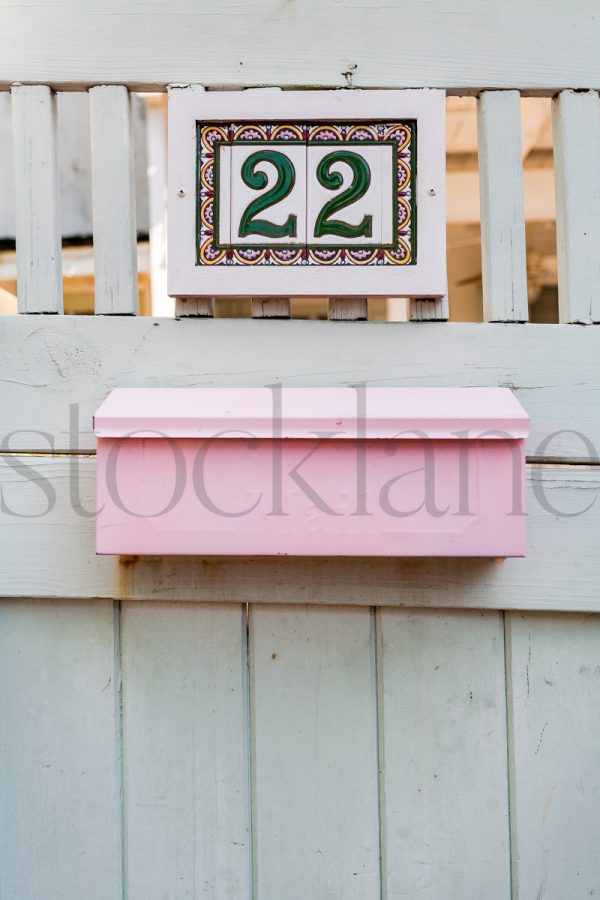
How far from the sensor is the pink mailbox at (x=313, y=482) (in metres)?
0.70

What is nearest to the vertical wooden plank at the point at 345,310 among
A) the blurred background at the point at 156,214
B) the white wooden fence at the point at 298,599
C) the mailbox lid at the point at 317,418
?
the white wooden fence at the point at 298,599

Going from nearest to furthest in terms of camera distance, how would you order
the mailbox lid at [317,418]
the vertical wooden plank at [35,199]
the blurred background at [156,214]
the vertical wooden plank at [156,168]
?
the mailbox lid at [317,418]
the vertical wooden plank at [35,199]
the blurred background at [156,214]
the vertical wooden plank at [156,168]

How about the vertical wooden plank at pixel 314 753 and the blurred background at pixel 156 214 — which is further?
the blurred background at pixel 156 214

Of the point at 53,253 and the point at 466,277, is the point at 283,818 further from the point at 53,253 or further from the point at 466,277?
the point at 466,277

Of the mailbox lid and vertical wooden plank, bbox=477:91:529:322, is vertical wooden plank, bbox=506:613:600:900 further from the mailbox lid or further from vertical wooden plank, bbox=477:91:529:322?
vertical wooden plank, bbox=477:91:529:322

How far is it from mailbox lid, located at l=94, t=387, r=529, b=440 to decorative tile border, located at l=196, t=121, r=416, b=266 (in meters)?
0.17

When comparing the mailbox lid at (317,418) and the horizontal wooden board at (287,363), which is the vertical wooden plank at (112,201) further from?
the mailbox lid at (317,418)

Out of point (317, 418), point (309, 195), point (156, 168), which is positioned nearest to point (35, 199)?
point (309, 195)

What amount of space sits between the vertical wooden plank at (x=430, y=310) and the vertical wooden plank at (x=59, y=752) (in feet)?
1.68

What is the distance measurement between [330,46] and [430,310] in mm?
338

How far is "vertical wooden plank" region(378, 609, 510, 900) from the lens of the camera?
30.7 inches

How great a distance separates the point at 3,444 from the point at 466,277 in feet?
8.31

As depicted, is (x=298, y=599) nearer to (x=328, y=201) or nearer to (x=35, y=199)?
(x=328, y=201)

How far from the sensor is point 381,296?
0.78 m
